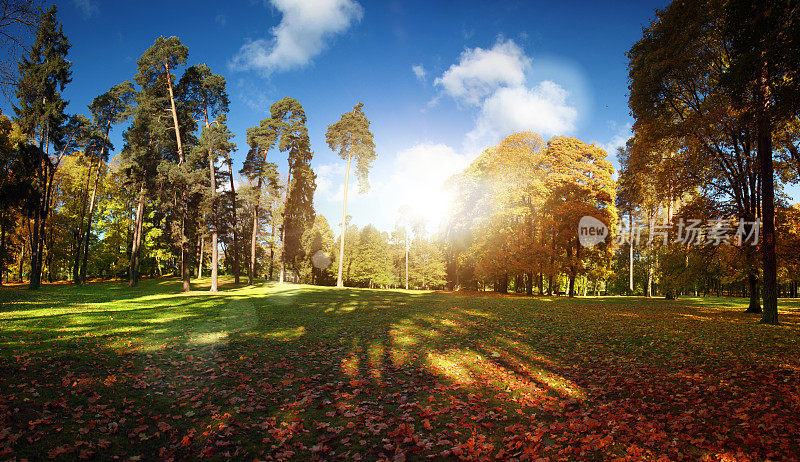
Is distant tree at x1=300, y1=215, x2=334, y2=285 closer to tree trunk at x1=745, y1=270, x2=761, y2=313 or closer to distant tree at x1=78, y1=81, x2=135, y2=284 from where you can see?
distant tree at x1=78, y1=81, x2=135, y2=284

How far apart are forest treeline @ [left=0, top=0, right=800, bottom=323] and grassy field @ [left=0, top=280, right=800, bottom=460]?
298 inches

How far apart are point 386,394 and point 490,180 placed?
28138 millimetres

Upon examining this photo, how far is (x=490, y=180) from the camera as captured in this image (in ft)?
103

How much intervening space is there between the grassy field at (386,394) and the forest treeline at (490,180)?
24.8 feet

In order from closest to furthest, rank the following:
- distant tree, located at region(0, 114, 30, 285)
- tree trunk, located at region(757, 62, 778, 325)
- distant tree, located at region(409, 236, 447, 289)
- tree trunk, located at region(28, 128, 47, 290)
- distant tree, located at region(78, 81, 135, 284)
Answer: tree trunk, located at region(757, 62, 778, 325), distant tree, located at region(0, 114, 30, 285), tree trunk, located at region(28, 128, 47, 290), distant tree, located at region(78, 81, 135, 284), distant tree, located at region(409, 236, 447, 289)

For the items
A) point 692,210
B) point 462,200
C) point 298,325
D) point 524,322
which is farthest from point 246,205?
point 692,210

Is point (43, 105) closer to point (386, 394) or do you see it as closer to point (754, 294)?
point (386, 394)

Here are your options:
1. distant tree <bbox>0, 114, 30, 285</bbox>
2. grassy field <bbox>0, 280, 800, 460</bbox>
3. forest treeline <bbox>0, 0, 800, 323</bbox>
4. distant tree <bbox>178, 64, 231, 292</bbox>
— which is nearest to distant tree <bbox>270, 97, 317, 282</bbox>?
forest treeline <bbox>0, 0, 800, 323</bbox>

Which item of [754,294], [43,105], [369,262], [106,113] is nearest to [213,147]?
[43,105]

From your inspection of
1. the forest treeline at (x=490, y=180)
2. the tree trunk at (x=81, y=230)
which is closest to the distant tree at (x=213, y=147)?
the forest treeline at (x=490, y=180)

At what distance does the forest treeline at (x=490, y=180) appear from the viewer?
13500 millimetres

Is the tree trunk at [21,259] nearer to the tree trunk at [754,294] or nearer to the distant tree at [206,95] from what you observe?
the distant tree at [206,95]

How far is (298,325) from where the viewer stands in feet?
40.1

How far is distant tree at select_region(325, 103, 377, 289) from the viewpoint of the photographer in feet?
116
